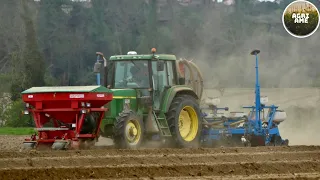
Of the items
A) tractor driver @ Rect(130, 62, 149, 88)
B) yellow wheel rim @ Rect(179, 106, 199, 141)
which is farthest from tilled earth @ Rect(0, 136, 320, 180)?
yellow wheel rim @ Rect(179, 106, 199, 141)

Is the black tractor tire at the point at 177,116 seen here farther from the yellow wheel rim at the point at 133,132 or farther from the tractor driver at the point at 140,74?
the yellow wheel rim at the point at 133,132

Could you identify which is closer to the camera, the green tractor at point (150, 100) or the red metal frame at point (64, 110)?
the red metal frame at point (64, 110)

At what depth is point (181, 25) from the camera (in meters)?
30.8

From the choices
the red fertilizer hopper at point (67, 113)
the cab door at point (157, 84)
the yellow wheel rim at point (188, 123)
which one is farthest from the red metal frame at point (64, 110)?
the yellow wheel rim at point (188, 123)

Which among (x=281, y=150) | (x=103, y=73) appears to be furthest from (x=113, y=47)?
(x=281, y=150)

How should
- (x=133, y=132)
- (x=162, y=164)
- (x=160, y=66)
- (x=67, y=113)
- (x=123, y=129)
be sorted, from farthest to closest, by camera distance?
(x=160, y=66), (x=133, y=132), (x=67, y=113), (x=123, y=129), (x=162, y=164)

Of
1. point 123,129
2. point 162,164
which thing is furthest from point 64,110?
point 162,164

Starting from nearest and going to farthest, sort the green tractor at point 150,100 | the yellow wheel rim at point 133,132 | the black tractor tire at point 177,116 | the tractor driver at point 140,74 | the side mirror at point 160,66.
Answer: the yellow wheel rim at point 133,132
the green tractor at point 150,100
the side mirror at point 160,66
the tractor driver at point 140,74
the black tractor tire at point 177,116

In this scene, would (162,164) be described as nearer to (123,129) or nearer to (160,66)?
(123,129)

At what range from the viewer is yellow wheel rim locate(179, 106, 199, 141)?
1823 centimetres

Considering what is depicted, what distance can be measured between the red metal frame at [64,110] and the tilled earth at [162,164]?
169 centimetres

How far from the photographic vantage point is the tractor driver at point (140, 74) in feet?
56.7

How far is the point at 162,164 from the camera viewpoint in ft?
40.7

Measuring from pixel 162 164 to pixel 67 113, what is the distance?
13.6 feet
